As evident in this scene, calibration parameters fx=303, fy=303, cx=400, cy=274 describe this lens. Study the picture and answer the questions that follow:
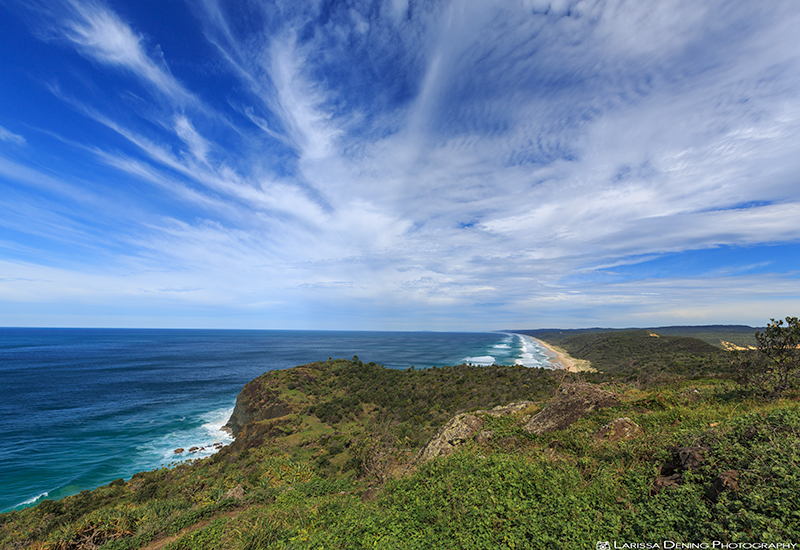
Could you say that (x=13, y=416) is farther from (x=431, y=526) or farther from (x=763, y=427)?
(x=763, y=427)

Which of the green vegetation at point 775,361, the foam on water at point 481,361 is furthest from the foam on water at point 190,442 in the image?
the foam on water at point 481,361

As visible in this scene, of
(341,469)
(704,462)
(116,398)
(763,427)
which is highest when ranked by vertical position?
(763,427)

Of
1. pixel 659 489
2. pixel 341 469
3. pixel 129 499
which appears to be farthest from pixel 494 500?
pixel 129 499

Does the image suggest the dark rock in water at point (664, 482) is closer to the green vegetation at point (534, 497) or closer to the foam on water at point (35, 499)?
the green vegetation at point (534, 497)

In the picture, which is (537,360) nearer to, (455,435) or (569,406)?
(569,406)

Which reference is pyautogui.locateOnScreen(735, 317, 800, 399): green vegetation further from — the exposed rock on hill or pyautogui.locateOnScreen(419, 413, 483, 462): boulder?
pyautogui.locateOnScreen(419, 413, 483, 462): boulder
